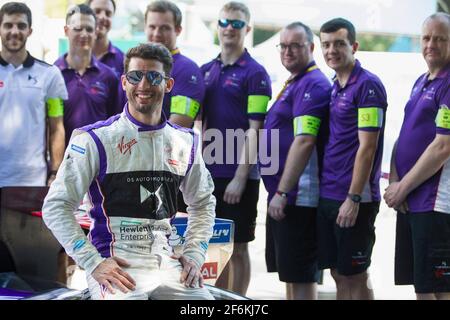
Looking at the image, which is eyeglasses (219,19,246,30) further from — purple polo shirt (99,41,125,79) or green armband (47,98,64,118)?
green armband (47,98,64,118)

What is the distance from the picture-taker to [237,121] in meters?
5.00

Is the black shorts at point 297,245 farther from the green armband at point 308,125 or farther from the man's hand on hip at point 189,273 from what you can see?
the man's hand on hip at point 189,273

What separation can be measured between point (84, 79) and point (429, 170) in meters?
2.12

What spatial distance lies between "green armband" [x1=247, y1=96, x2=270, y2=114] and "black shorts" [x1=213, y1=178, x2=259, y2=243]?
0.42m

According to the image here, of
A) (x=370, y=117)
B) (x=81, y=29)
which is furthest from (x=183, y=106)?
(x=370, y=117)

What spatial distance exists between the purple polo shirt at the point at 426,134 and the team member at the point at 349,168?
6.3 inches

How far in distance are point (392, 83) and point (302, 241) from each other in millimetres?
1706

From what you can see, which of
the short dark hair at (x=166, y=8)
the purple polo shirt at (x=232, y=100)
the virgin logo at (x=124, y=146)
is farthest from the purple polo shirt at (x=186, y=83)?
the virgin logo at (x=124, y=146)

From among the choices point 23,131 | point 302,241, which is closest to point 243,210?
point 302,241

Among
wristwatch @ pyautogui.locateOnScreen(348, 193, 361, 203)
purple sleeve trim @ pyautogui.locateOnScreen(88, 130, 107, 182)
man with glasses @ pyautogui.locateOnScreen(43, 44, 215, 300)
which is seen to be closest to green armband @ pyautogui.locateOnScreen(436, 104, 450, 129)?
wristwatch @ pyautogui.locateOnScreen(348, 193, 361, 203)

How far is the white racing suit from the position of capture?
284 centimetres

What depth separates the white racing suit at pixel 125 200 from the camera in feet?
9.30

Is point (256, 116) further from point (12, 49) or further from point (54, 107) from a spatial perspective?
point (12, 49)
